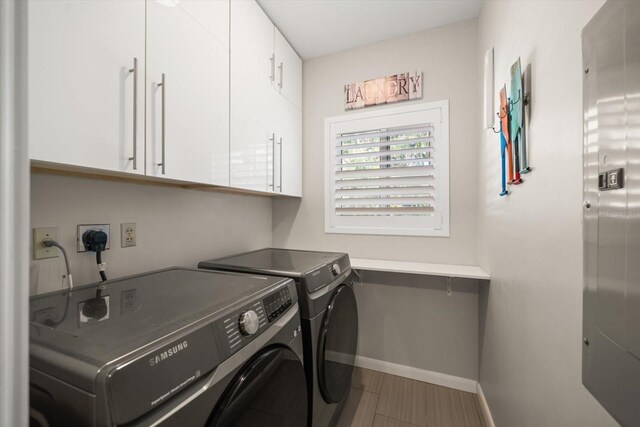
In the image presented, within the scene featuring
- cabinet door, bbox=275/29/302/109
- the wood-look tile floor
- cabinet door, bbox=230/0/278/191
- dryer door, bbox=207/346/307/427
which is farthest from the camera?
cabinet door, bbox=275/29/302/109

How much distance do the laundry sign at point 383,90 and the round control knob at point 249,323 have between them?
190 cm

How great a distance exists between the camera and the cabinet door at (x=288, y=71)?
78.2 inches

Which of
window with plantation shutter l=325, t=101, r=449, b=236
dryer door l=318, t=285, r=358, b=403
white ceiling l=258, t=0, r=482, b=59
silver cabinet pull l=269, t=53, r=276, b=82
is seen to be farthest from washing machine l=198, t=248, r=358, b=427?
white ceiling l=258, t=0, r=482, b=59

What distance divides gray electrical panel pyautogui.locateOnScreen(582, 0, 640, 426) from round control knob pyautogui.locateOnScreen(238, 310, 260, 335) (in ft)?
2.64

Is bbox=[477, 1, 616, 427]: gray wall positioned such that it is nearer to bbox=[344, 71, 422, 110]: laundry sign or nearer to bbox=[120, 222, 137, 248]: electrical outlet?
bbox=[344, 71, 422, 110]: laundry sign

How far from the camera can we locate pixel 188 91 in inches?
47.1

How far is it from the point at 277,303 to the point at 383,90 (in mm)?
1850

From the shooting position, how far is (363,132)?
7.26 ft

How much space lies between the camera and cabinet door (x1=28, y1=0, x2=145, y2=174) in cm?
74

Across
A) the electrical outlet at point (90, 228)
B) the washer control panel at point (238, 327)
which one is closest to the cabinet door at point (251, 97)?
the electrical outlet at point (90, 228)

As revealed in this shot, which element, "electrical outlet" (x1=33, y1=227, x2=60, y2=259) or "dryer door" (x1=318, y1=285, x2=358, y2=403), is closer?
"electrical outlet" (x1=33, y1=227, x2=60, y2=259)

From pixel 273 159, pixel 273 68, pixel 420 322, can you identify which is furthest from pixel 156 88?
pixel 420 322

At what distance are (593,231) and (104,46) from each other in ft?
4.77

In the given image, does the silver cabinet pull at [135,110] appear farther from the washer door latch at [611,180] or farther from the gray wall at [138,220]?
the washer door latch at [611,180]
